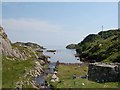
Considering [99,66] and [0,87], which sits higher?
[99,66]

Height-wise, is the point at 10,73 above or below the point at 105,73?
below

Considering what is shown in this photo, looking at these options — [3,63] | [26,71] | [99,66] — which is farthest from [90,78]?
[3,63]

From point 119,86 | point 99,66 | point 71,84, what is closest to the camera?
point 119,86

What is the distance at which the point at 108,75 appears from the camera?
192 feet

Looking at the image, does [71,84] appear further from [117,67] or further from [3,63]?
[3,63]

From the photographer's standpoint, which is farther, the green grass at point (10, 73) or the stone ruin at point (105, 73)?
the green grass at point (10, 73)

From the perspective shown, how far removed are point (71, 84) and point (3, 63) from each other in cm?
2945

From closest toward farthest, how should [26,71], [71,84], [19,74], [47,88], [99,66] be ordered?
[71,84], [99,66], [47,88], [19,74], [26,71]

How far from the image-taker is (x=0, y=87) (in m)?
57.6

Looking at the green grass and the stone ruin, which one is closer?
the stone ruin

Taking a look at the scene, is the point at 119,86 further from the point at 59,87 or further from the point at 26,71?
the point at 26,71

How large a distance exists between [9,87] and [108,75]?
19558 millimetres

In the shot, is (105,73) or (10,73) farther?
(10,73)

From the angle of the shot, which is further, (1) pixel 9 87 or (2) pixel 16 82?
(2) pixel 16 82
